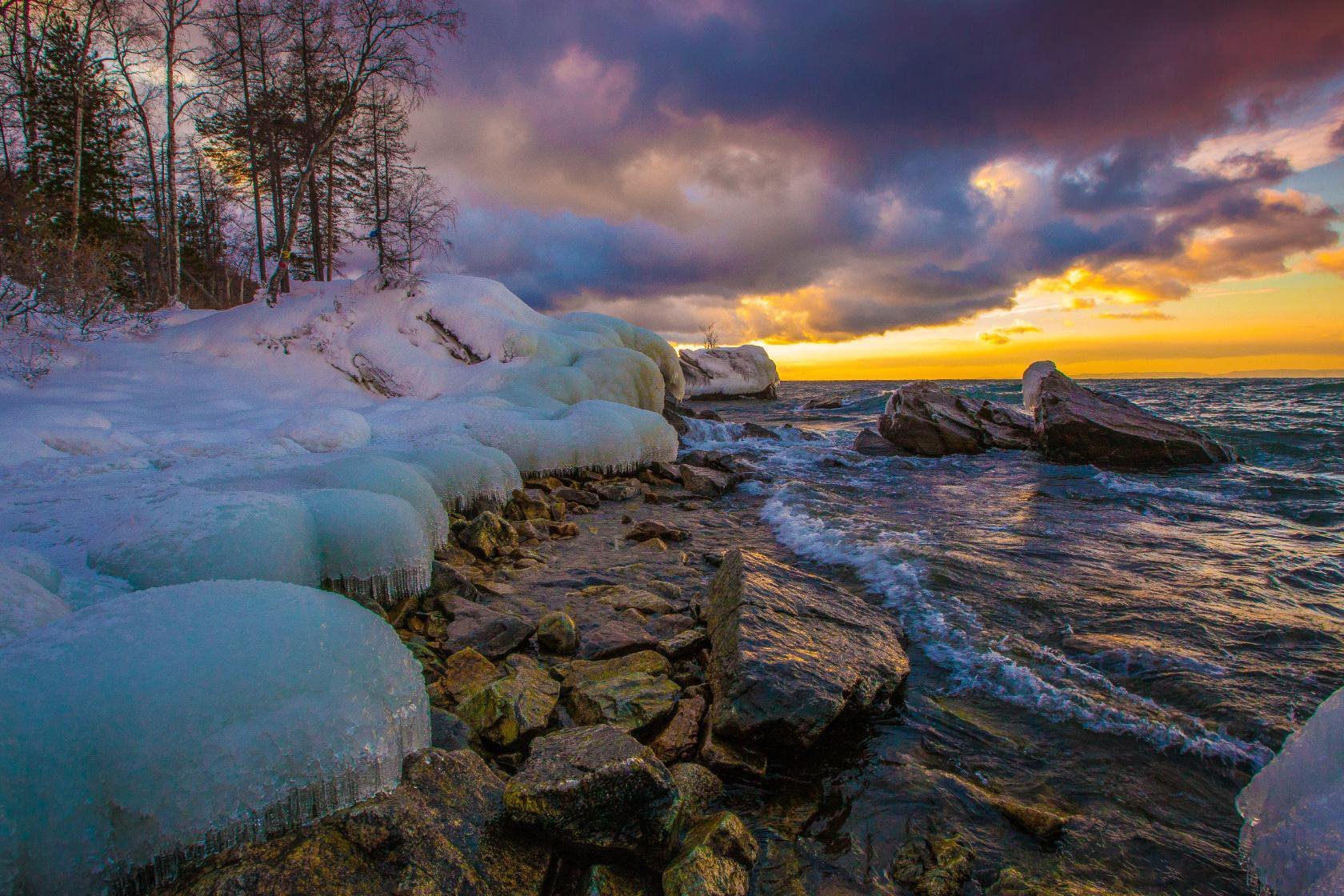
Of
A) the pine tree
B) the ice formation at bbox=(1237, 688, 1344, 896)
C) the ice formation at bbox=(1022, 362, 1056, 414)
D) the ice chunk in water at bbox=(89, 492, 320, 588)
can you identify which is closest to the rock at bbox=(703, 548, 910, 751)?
the ice formation at bbox=(1237, 688, 1344, 896)

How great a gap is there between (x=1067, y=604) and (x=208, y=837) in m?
5.47

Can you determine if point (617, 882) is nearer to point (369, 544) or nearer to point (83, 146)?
point (369, 544)

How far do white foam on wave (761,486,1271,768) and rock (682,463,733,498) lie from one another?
3753 mm

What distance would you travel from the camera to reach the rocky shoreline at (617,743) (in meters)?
1.90

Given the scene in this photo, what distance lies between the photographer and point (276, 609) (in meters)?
2.31

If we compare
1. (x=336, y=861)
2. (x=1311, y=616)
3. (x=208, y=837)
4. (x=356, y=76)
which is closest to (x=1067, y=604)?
(x=1311, y=616)

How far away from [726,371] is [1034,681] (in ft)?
108

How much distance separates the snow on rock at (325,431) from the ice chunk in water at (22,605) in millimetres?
4184

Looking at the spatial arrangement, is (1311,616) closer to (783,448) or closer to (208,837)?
(208,837)

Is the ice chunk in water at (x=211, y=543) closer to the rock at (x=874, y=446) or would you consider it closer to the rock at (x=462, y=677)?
the rock at (x=462, y=677)

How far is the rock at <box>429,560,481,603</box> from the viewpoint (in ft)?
14.7

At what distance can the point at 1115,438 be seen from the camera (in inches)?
443

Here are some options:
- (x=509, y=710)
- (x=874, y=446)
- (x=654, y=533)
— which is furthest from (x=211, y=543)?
(x=874, y=446)

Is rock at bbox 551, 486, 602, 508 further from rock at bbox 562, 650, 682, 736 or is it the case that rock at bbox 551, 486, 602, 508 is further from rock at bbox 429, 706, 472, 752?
rock at bbox 429, 706, 472, 752
